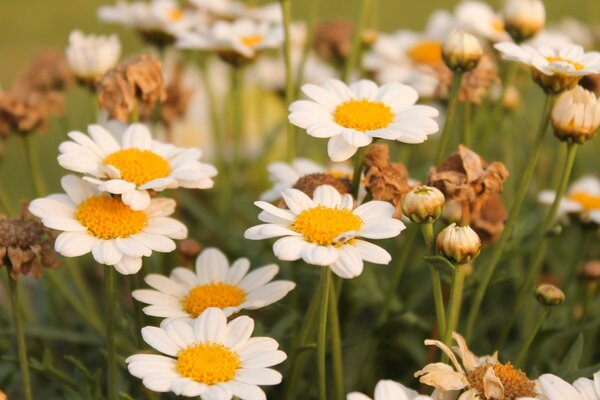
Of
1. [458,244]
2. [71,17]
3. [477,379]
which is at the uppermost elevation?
[458,244]

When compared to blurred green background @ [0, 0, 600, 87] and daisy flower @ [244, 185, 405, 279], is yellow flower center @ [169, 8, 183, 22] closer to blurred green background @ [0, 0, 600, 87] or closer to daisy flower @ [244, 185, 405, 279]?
Result: daisy flower @ [244, 185, 405, 279]

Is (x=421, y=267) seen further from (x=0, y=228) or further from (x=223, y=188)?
(x=0, y=228)

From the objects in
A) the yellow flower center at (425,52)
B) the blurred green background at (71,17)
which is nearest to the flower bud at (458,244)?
the yellow flower center at (425,52)

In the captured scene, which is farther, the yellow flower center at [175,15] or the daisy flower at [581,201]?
the yellow flower center at [175,15]

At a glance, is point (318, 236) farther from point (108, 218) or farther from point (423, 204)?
point (108, 218)

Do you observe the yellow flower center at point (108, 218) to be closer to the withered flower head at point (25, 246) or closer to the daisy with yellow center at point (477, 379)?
the withered flower head at point (25, 246)

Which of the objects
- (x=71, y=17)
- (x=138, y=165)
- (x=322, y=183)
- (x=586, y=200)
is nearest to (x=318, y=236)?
(x=322, y=183)
